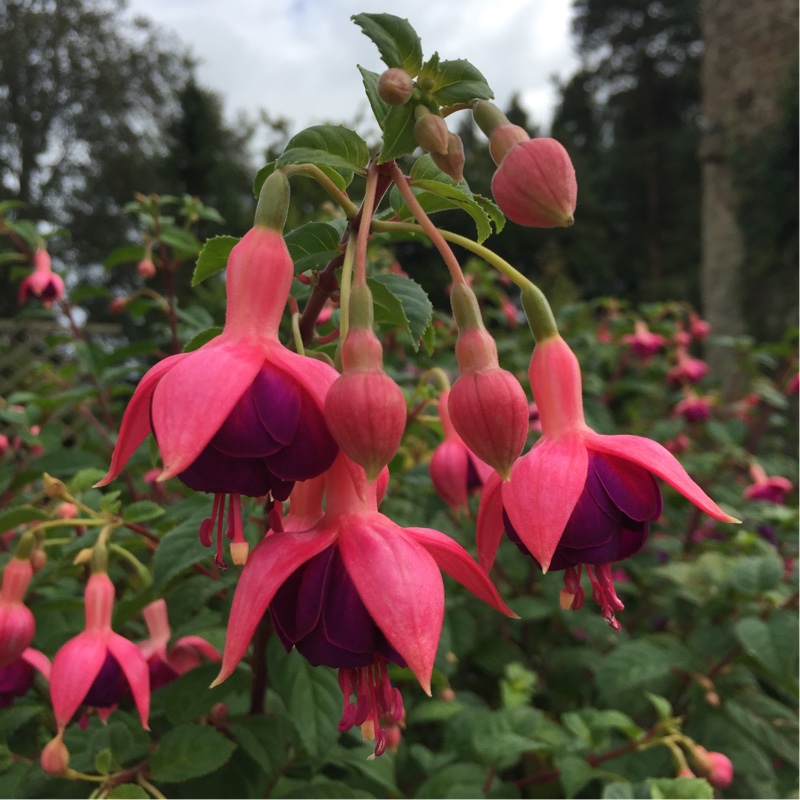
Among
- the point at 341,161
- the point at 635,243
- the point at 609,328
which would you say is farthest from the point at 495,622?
the point at 635,243

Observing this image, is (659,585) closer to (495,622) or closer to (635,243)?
(495,622)

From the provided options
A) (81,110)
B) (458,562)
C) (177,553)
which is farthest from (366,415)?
(81,110)

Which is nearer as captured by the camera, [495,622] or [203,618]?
[203,618]

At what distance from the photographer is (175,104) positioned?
Answer: 8.52 metres

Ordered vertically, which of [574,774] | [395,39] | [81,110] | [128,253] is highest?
[81,110]

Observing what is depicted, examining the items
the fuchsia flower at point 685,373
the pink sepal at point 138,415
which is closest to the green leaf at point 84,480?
the pink sepal at point 138,415

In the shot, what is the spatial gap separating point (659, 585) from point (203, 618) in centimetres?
107

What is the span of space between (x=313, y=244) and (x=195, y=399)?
20cm

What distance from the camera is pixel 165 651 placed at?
24.3 inches

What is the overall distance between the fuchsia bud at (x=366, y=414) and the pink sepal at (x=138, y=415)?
0.07 m

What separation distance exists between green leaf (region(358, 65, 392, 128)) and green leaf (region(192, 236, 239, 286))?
117 mm

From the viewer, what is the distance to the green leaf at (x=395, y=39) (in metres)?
0.36

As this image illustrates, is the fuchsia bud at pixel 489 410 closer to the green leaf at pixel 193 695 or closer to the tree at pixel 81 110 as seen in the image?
the green leaf at pixel 193 695

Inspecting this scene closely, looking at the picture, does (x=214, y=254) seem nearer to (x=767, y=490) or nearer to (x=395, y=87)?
(x=395, y=87)
